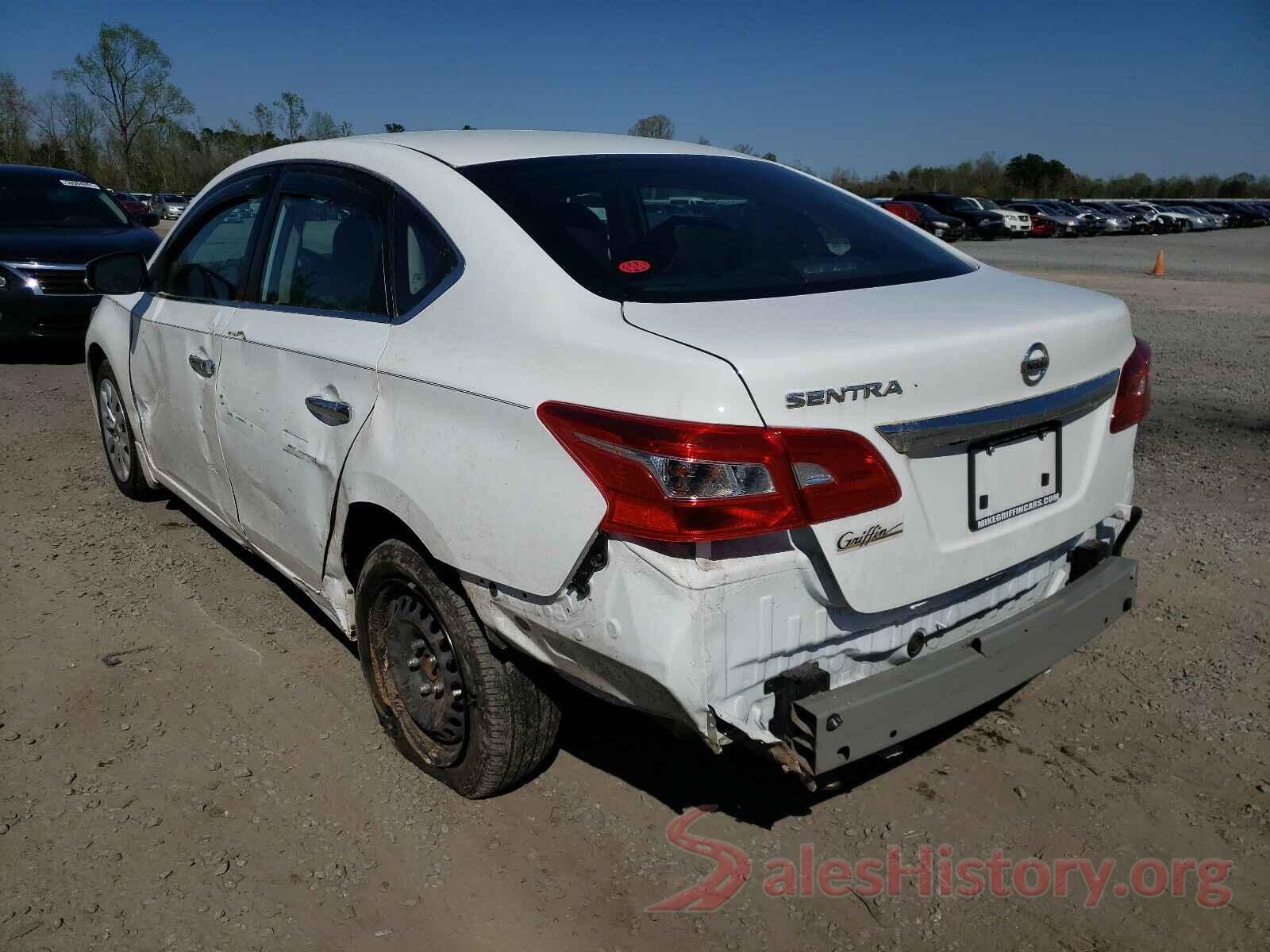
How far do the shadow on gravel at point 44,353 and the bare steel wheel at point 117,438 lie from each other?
4.80 m

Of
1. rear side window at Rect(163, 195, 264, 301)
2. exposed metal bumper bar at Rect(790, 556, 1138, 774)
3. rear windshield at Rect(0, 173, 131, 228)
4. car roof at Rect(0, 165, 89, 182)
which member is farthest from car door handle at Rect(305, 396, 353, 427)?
car roof at Rect(0, 165, 89, 182)

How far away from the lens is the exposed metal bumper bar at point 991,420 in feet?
7.27

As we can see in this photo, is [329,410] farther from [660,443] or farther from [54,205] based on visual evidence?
[54,205]

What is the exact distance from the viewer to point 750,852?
2768 mm

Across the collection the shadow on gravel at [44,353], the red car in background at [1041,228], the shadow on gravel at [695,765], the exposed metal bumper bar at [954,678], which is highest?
the exposed metal bumper bar at [954,678]

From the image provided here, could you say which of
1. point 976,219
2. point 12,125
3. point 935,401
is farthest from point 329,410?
point 12,125

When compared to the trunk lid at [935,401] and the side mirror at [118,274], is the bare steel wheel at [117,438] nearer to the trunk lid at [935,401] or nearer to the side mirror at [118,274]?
the side mirror at [118,274]

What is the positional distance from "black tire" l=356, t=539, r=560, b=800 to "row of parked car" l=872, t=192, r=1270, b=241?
26.2 metres

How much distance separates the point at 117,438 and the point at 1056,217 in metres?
40.5

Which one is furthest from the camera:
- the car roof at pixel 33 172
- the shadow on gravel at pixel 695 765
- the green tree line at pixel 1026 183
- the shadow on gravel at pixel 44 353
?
the green tree line at pixel 1026 183

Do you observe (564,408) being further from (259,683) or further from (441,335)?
(259,683)

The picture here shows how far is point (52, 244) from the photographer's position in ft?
30.7

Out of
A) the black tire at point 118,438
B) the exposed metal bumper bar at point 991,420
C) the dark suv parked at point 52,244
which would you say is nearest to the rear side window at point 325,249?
the exposed metal bumper bar at point 991,420

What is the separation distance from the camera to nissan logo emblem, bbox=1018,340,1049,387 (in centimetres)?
243
